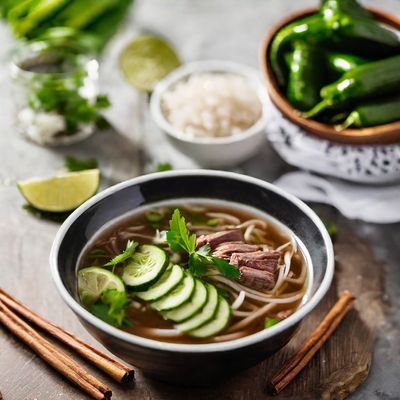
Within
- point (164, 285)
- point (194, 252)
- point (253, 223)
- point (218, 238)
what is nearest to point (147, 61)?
point (253, 223)

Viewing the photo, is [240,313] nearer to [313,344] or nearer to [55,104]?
[313,344]

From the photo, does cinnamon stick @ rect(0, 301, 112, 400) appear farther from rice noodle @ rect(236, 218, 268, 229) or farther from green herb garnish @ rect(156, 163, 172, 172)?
green herb garnish @ rect(156, 163, 172, 172)

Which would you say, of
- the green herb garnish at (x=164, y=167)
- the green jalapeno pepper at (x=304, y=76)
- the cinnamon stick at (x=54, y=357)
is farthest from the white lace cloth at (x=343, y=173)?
the cinnamon stick at (x=54, y=357)

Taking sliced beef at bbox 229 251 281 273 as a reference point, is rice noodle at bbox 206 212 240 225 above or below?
below

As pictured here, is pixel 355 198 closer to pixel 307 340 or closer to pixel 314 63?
pixel 314 63

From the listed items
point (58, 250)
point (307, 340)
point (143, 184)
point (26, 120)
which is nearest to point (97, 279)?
point (58, 250)

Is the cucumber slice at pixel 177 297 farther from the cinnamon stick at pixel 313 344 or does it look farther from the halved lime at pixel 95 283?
the cinnamon stick at pixel 313 344

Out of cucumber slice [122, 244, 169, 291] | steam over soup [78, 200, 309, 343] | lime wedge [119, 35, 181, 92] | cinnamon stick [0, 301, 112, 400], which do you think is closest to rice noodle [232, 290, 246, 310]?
steam over soup [78, 200, 309, 343]
